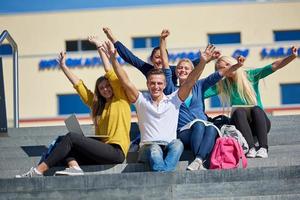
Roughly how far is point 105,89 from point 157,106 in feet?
1.88

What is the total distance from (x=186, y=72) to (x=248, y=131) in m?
0.91

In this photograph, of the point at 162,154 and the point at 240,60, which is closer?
the point at 162,154

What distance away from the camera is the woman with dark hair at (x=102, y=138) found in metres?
6.41

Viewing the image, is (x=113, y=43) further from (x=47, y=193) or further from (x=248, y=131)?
(x=47, y=193)

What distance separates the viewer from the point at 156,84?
22.2ft

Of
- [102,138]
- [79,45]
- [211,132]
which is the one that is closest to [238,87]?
[211,132]

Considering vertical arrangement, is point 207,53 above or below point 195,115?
above

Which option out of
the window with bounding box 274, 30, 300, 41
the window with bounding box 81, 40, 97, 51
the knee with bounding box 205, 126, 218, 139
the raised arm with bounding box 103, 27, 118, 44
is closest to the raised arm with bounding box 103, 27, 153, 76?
the raised arm with bounding box 103, 27, 118, 44

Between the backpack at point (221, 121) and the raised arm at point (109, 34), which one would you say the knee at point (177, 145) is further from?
the raised arm at point (109, 34)

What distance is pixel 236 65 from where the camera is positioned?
7039 millimetres

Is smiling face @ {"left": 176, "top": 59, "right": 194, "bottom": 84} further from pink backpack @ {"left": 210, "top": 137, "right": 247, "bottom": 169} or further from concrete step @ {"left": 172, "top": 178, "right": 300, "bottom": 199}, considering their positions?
concrete step @ {"left": 172, "top": 178, "right": 300, "bottom": 199}

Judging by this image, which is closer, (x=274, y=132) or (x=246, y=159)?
(x=246, y=159)

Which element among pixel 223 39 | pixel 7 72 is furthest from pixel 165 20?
pixel 7 72

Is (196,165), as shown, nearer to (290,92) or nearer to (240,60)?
(240,60)
